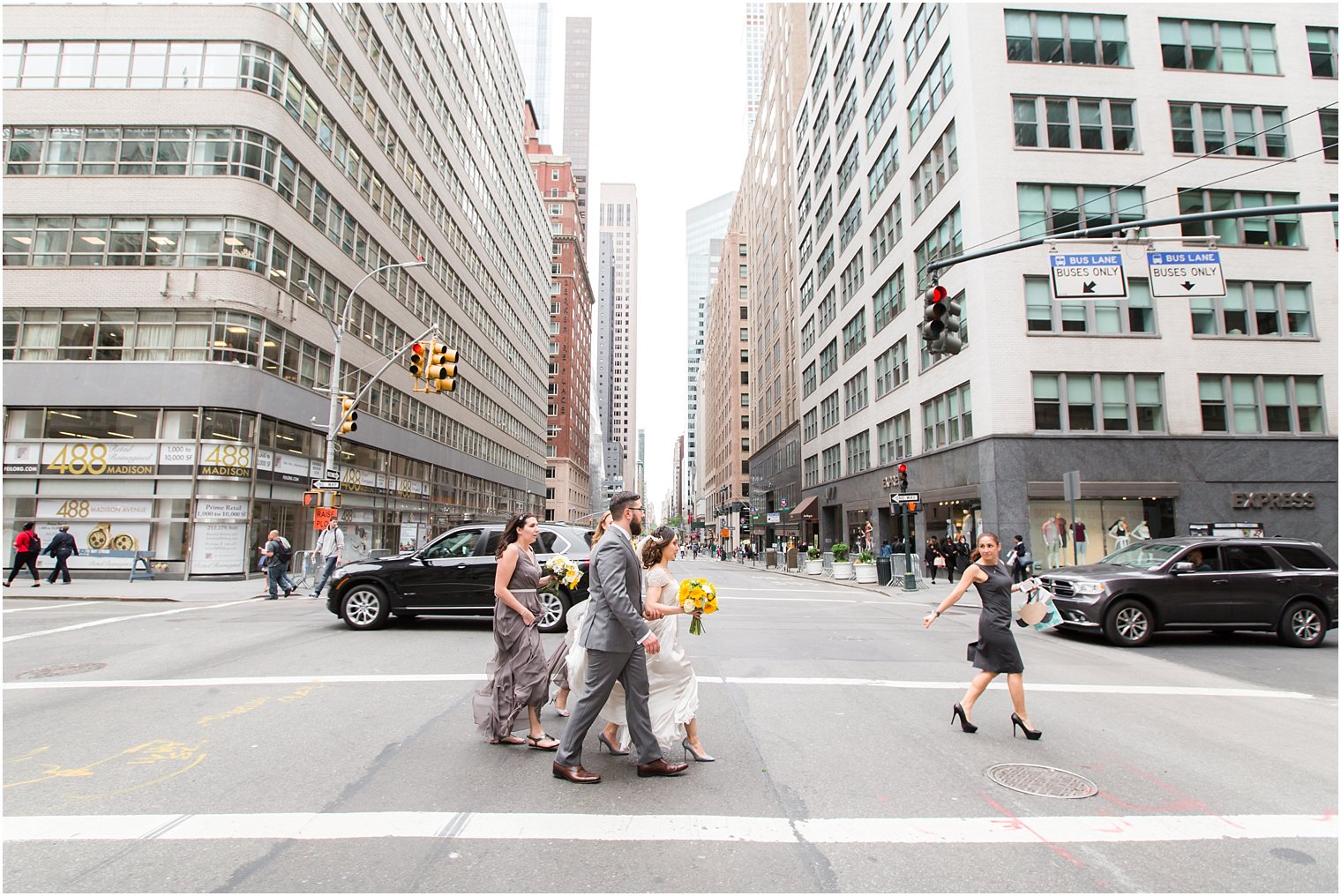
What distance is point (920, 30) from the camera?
30.5 m

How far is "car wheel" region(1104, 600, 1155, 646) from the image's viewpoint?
35.6 ft

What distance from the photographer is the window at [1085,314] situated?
24.6 m

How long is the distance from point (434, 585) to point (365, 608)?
4.19 feet

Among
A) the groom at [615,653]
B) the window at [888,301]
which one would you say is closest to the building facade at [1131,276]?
the window at [888,301]

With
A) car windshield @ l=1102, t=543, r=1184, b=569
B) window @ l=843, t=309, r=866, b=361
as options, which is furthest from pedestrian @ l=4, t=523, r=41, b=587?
window @ l=843, t=309, r=866, b=361

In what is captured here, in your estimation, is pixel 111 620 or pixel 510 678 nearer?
pixel 510 678

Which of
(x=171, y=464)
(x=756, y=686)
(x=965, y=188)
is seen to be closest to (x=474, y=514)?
(x=171, y=464)

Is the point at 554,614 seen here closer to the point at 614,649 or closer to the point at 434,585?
the point at 434,585

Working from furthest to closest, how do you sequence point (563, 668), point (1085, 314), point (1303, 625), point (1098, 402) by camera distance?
point (1085, 314) < point (1098, 402) < point (1303, 625) < point (563, 668)

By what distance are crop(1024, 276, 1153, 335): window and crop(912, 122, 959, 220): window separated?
6.17m

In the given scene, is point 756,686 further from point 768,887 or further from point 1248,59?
point 1248,59

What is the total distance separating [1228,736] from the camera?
6.01 metres

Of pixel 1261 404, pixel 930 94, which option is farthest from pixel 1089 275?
pixel 930 94

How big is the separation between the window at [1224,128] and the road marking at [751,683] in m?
26.7
